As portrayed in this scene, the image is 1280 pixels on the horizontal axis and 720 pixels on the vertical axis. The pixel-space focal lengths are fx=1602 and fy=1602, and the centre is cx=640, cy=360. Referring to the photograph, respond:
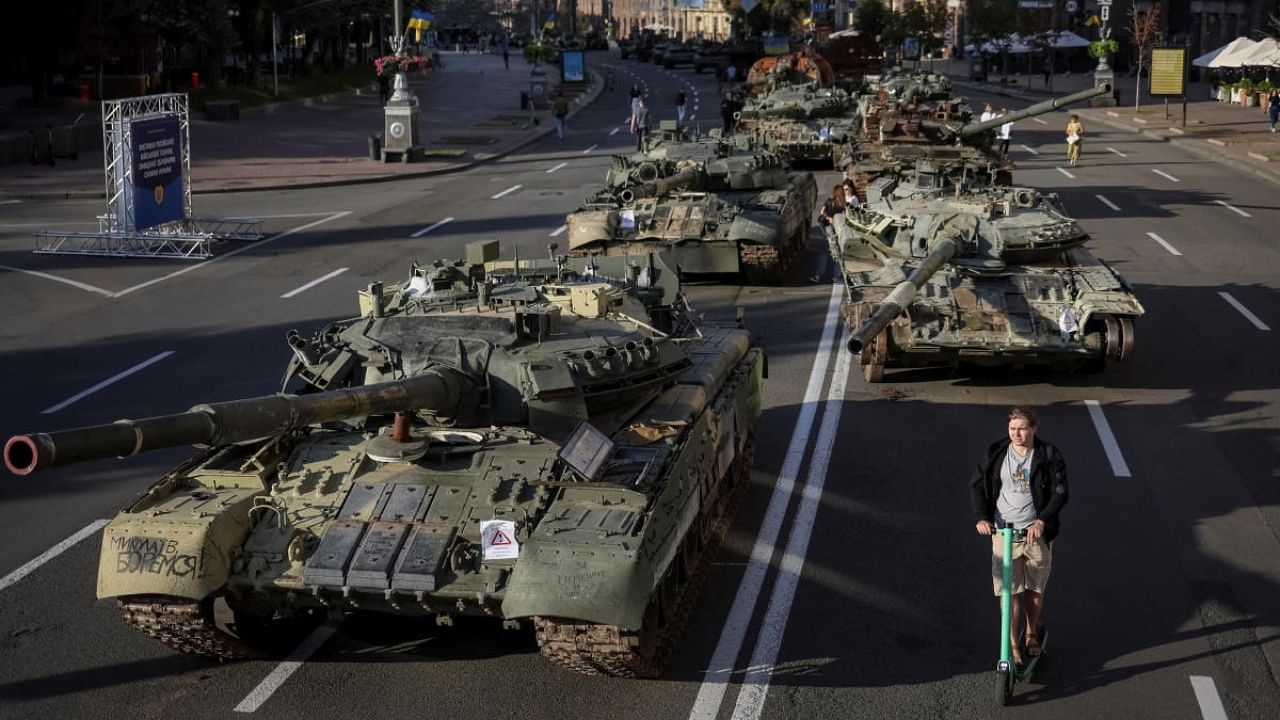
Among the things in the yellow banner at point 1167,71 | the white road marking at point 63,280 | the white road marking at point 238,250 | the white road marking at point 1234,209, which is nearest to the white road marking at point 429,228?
the white road marking at point 238,250

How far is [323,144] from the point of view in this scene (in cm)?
5212

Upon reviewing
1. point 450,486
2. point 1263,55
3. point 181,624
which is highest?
point 1263,55

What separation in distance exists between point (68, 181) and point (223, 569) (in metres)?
32.8

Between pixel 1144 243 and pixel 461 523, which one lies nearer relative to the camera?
pixel 461 523

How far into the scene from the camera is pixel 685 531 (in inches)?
442

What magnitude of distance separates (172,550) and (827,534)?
225 inches

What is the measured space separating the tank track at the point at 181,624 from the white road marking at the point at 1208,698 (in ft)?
20.9

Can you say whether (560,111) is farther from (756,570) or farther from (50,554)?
(756,570)

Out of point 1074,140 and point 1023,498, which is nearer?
point 1023,498

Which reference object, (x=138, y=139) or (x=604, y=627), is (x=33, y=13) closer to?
(x=138, y=139)

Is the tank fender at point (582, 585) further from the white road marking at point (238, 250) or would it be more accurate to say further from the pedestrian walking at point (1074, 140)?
the pedestrian walking at point (1074, 140)

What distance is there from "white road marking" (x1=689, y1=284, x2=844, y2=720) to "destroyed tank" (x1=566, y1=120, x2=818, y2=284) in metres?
5.16

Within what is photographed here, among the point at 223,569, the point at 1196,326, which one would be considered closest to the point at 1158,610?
the point at 223,569

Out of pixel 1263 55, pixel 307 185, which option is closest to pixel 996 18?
pixel 1263 55
